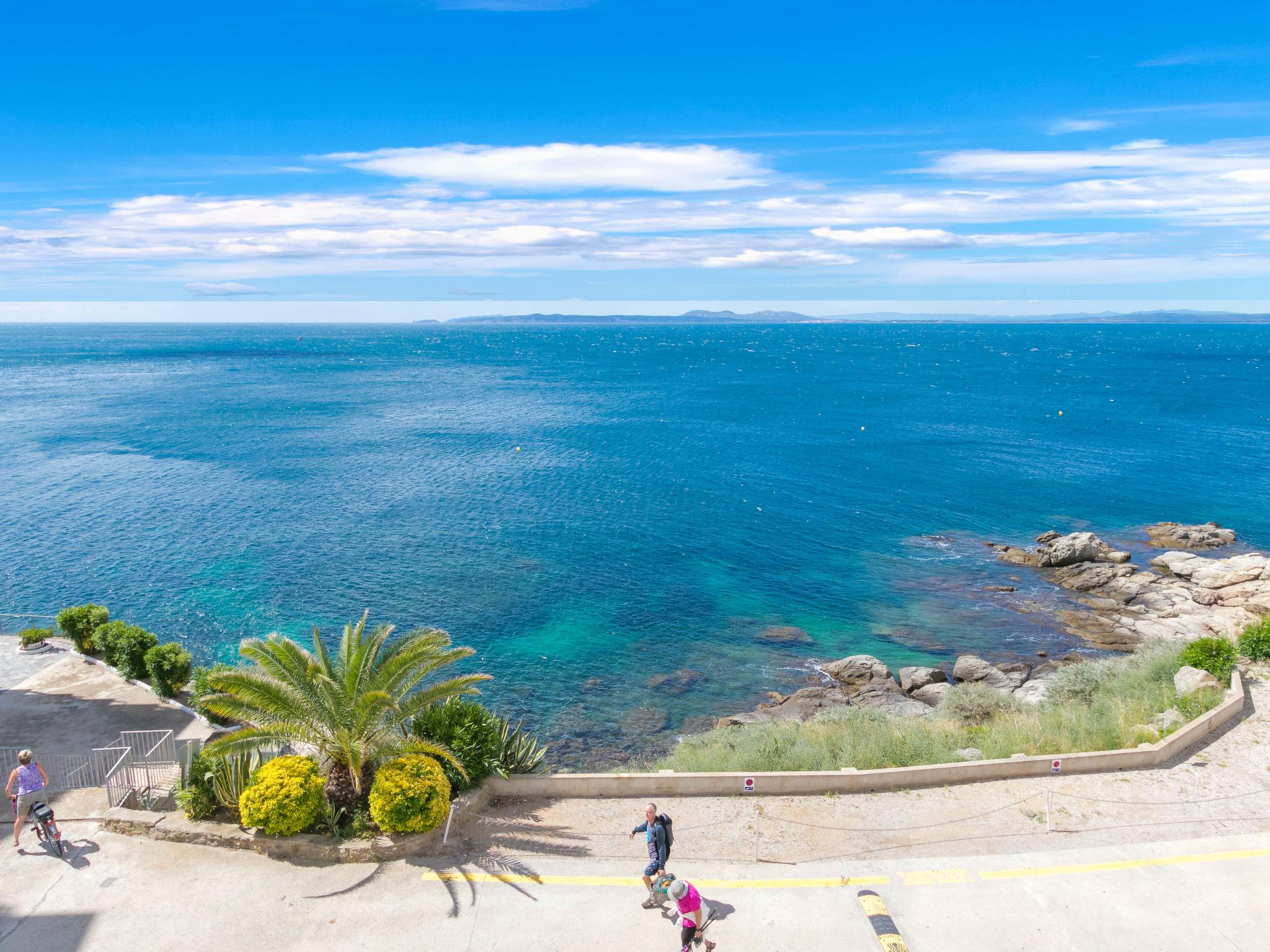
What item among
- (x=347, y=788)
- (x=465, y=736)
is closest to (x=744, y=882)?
(x=465, y=736)

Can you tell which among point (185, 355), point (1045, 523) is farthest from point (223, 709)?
point (185, 355)

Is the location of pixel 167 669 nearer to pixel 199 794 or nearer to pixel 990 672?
pixel 199 794

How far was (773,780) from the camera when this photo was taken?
1548 centimetres

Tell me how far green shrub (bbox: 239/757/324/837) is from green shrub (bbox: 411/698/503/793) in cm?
218

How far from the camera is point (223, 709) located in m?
14.4

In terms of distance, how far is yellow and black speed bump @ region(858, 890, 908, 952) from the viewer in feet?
38.0

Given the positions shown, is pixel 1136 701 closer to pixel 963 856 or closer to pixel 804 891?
pixel 963 856

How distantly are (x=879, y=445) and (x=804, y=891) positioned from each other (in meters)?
66.8

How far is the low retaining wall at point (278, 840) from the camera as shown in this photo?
43.8ft

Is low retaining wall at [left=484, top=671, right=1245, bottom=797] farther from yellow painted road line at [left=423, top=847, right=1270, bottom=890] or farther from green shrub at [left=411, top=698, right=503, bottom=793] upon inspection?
yellow painted road line at [left=423, top=847, right=1270, bottom=890]

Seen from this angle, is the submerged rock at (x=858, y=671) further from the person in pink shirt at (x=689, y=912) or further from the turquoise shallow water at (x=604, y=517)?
the person in pink shirt at (x=689, y=912)

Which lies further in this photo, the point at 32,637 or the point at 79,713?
the point at 32,637

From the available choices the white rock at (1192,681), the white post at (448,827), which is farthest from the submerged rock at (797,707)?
the white post at (448,827)

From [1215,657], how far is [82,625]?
2982 centimetres
